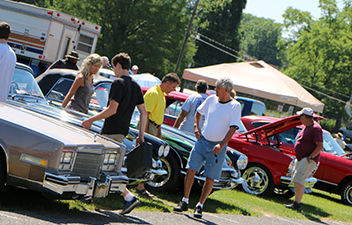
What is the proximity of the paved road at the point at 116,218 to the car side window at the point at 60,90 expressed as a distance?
309 cm

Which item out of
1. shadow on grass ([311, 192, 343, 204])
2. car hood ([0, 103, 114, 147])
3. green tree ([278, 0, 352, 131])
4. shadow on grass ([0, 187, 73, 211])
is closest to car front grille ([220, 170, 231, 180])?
car hood ([0, 103, 114, 147])

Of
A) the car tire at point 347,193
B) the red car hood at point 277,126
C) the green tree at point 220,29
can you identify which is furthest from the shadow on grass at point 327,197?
the green tree at point 220,29

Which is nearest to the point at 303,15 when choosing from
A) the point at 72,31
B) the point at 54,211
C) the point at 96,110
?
the point at 72,31

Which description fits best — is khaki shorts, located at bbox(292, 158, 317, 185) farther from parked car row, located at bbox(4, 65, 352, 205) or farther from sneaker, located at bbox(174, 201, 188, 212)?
sneaker, located at bbox(174, 201, 188, 212)

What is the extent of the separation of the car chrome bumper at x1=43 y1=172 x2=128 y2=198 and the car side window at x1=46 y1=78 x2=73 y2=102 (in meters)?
3.37

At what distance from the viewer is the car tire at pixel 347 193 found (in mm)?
10977

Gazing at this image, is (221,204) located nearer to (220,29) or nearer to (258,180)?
(258,180)

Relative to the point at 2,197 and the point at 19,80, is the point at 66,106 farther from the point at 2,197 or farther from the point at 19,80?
the point at 2,197

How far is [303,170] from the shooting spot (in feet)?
27.8

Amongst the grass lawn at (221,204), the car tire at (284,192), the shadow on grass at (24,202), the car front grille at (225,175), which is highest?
the car front grille at (225,175)

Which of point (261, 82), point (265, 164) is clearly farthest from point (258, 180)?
point (261, 82)

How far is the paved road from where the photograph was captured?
4.19m

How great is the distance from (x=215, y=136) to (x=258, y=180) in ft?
12.1

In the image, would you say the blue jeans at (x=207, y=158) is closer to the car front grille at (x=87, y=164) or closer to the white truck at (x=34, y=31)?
the car front grille at (x=87, y=164)
